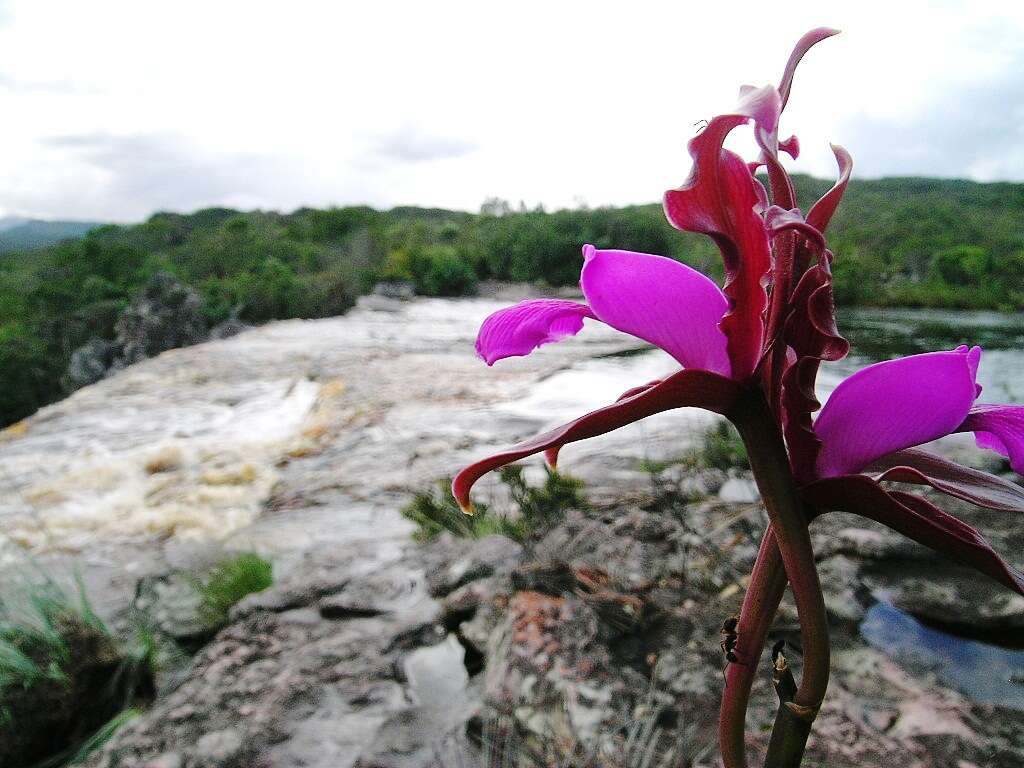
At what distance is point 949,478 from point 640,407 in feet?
0.72

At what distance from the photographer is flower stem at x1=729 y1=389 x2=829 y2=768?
15.0 inches

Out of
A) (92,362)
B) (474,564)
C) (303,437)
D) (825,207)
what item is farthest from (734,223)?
(92,362)

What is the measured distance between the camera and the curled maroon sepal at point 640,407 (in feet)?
1.21

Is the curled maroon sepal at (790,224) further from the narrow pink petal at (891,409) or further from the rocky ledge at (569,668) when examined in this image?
the rocky ledge at (569,668)

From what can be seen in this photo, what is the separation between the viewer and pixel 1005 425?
0.44m

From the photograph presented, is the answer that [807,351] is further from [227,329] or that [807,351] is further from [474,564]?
[227,329]

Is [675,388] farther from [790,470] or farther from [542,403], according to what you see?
[542,403]

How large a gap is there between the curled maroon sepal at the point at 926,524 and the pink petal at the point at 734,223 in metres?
0.08

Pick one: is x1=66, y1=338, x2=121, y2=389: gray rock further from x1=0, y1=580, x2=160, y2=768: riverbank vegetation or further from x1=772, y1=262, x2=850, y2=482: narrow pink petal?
x1=772, y1=262, x2=850, y2=482: narrow pink petal

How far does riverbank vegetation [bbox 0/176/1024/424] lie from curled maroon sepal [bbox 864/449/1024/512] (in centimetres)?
46

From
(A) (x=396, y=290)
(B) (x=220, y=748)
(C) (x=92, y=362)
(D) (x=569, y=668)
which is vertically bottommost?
(C) (x=92, y=362)

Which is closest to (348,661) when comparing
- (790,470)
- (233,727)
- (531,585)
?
(233,727)

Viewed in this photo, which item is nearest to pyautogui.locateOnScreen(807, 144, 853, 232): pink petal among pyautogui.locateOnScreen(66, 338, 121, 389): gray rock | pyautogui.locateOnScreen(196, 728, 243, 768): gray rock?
pyautogui.locateOnScreen(196, 728, 243, 768): gray rock

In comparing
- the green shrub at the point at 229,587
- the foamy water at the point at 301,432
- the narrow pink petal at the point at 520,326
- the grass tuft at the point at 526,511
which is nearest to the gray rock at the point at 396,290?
the foamy water at the point at 301,432
